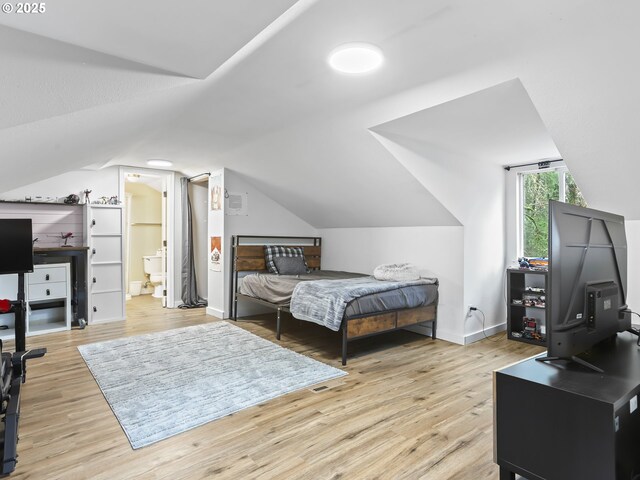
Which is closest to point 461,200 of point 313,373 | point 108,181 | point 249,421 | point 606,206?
point 606,206

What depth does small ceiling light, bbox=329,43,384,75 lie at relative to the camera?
6.77 feet

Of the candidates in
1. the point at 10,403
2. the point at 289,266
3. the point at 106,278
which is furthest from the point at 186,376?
the point at 106,278

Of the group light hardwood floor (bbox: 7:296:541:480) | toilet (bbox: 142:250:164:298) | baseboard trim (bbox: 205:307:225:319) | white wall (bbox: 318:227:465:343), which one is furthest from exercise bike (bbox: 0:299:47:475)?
toilet (bbox: 142:250:164:298)

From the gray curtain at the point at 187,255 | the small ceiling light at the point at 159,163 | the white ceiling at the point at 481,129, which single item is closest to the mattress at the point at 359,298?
the gray curtain at the point at 187,255

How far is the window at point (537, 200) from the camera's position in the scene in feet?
14.3

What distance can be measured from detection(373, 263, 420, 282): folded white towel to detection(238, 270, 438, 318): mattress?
0.20m

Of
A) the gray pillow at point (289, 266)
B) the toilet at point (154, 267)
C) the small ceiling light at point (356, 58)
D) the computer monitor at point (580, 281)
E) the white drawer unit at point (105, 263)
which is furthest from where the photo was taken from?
the toilet at point (154, 267)

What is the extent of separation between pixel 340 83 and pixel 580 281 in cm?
196

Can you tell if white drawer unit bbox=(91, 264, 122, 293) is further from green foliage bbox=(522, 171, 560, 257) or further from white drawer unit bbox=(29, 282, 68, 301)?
green foliage bbox=(522, 171, 560, 257)

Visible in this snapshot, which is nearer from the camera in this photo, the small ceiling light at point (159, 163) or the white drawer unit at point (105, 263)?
the white drawer unit at point (105, 263)

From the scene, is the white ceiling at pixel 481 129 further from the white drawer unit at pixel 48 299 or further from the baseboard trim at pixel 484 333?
the white drawer unit at pixel 48 299

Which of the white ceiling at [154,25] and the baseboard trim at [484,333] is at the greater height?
the white ceiling at [154,25]

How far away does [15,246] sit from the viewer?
3051 millimetres

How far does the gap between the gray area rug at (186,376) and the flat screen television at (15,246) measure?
106 centimetres
